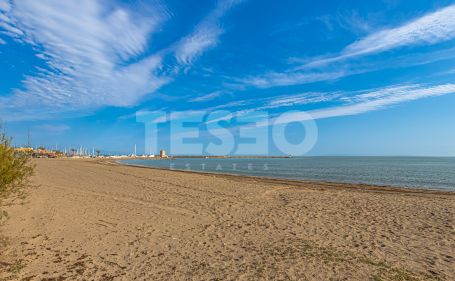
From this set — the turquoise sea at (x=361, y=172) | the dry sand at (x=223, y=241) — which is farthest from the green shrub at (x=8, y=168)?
the turquoise sea at (x=361, y=172)

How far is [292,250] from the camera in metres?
6.86

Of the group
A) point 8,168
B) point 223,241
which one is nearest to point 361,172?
point 223,241

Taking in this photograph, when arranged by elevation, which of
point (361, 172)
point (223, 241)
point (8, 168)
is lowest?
point (361, 172)

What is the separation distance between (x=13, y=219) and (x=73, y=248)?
3638 mm

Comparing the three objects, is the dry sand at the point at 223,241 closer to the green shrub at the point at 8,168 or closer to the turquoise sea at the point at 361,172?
the green shrub at the point at 8,168

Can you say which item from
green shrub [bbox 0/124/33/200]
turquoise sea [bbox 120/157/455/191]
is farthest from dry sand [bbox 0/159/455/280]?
turquoise sea [bbox 120/157/455/191]

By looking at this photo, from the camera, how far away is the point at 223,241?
756cm

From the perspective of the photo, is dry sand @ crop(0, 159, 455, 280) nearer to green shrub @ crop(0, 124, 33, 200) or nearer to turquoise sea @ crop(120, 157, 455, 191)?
green shrub @ crop(0, 124, 33, 200)

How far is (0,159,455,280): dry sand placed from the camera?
18.3ft

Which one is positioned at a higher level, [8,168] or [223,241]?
[8,168]

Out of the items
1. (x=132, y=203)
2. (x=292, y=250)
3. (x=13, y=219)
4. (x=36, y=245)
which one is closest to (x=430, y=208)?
(x=292, y=250)

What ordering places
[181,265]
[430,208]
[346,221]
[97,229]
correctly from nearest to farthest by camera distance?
[181,265] → [97,229] → [346,221] → [430,208]

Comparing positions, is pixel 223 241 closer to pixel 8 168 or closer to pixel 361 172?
pixel 8 168

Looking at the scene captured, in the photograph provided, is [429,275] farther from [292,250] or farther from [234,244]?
[234,244]
